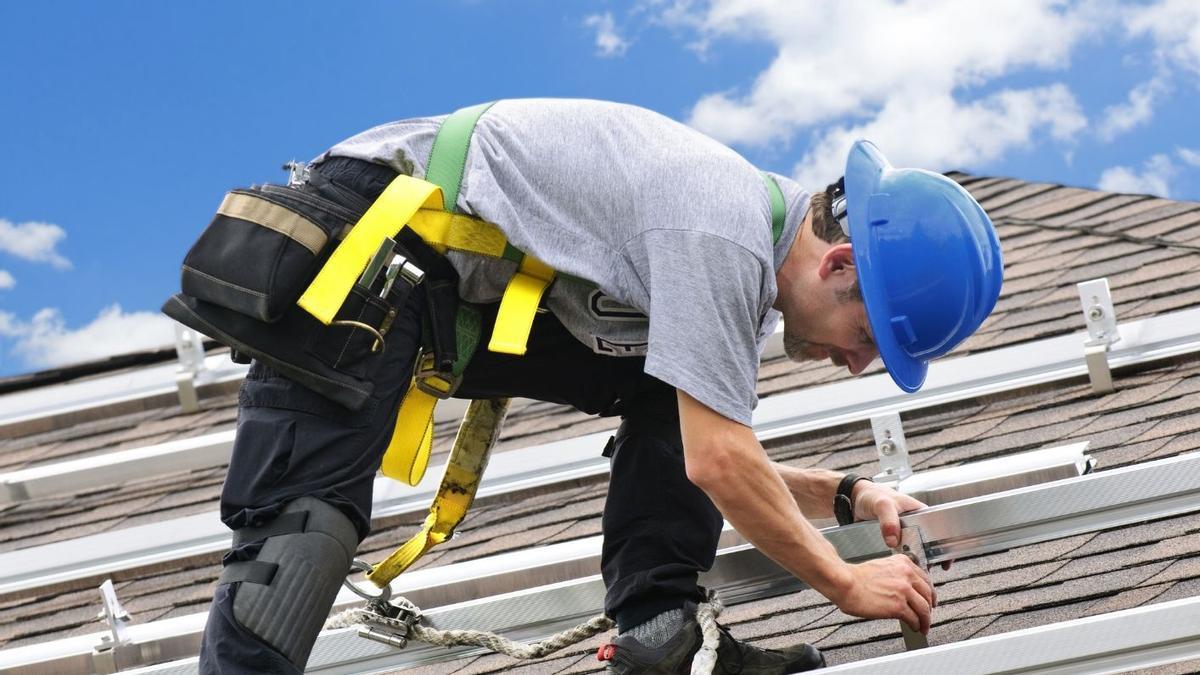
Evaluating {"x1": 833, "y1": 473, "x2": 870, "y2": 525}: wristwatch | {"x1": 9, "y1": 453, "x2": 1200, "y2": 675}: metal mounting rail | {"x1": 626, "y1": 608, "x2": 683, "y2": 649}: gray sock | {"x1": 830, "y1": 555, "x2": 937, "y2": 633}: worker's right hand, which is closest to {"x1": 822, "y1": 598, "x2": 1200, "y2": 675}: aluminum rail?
{"x1": 830, "y1": 555, "x2": 937, "y2": 633}: worker's right hand

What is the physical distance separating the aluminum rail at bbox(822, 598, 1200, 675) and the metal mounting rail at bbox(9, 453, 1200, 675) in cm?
29

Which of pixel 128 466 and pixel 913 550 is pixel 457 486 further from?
pixel 128 466

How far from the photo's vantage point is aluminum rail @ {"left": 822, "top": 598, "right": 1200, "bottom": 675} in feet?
6.77

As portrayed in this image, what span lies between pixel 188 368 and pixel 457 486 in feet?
8.93

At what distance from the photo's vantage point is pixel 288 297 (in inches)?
85.8

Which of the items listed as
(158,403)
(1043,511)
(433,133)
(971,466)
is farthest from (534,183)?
(158,403)

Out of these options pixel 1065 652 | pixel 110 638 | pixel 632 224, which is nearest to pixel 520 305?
pixel 632 224

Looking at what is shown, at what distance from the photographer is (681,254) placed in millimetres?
2123

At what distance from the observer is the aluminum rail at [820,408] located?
12.3ft

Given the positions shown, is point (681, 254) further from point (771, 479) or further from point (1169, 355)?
point (1169, 355)

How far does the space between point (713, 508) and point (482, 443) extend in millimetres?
486

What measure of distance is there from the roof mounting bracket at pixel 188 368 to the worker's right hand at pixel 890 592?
3.31 meters

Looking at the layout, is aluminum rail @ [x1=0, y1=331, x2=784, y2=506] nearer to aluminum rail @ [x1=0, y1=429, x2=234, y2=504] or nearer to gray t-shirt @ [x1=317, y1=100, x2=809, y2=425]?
aluminum rail @ [x1=0, y1=429, x2=234, y2=504]

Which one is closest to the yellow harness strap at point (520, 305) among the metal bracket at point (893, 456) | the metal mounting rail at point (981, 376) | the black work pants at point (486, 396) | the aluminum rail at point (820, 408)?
the black work pants at point (486, 396)
